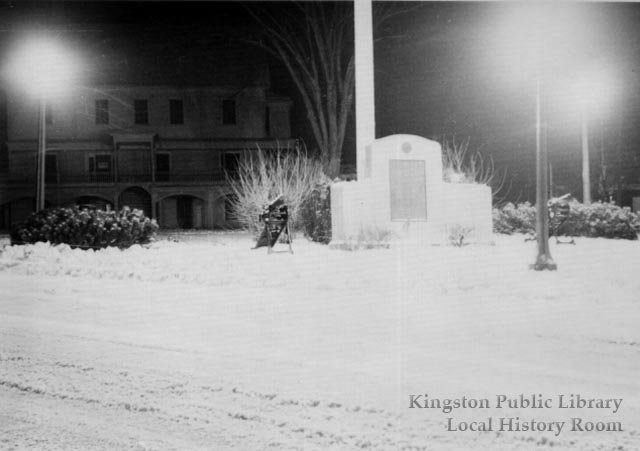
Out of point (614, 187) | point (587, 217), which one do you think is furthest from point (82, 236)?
point (614, 187)

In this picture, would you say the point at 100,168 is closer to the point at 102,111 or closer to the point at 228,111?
the point at 102,111

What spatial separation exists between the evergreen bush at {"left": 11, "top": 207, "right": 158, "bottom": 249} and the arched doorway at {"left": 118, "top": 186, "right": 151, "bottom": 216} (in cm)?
1540

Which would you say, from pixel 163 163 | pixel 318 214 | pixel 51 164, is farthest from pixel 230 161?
pixel 318 214

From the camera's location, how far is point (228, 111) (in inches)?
1208

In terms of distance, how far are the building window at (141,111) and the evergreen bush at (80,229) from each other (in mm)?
17497

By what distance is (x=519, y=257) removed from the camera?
10.9 m

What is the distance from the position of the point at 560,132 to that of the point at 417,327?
996 inches

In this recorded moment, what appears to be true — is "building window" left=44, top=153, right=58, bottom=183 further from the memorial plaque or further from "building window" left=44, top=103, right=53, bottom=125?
the memorial plaque

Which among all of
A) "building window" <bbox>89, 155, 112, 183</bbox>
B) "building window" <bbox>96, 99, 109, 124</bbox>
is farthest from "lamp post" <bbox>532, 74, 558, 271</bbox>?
"building window" <bbox>96, 99, 109, 124</bbox>

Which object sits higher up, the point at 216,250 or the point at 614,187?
the point at 614,187

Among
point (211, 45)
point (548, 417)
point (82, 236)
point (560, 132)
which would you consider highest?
point (211, 45)

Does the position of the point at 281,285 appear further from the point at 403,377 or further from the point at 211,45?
the point at 211,45

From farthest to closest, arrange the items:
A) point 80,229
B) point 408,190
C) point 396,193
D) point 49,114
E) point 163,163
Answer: point 163,163
point 49,114
point 408,190
point 396,193
point 80,229

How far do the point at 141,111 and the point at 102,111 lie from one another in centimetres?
180
